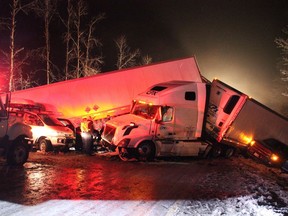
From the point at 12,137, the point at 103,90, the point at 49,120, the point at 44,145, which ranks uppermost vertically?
the point at 103,90

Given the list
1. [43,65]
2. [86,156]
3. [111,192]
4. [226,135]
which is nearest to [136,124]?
[86,156]

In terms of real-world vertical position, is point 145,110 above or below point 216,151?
above

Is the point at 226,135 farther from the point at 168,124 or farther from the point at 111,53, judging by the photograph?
the point at 111,53

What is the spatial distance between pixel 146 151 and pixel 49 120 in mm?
4255

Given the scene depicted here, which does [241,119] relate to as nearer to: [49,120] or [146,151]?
[146,151]

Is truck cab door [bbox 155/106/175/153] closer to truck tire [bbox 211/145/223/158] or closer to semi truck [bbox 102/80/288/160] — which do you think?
semi truck [bbox 102/80/288/160]

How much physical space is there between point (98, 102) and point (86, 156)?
2.72 metres

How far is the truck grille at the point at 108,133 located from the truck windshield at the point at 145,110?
1.29 m

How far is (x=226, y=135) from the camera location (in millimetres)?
15109

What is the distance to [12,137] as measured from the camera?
11.2 m

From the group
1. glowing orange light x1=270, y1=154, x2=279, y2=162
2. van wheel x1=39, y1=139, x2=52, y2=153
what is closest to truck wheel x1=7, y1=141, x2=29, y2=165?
van wheel x1=39, y1=139, x2=52, y2=153

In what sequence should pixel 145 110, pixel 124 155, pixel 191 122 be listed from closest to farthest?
pixel 124 155 < pixel 145 110 < pixel 191 122

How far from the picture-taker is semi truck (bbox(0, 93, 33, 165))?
11.0 metres

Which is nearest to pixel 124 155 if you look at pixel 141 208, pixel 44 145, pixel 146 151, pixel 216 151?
pixel 146 151
